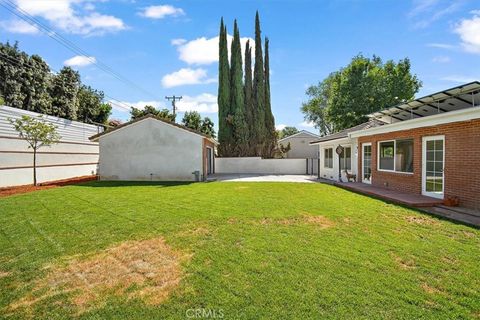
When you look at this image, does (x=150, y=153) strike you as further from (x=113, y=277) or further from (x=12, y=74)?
(x=12, y=74)

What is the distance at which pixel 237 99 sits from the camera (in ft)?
93.2

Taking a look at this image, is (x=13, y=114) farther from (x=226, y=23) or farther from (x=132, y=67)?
(x=226, y=23)

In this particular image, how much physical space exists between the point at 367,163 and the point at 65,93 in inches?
1132

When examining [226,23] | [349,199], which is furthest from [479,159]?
[226,23]

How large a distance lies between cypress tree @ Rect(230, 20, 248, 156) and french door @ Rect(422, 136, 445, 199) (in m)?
19.2

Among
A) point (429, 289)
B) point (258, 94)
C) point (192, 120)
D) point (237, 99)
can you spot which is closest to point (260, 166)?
point (237, 99)

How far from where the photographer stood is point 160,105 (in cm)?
3672

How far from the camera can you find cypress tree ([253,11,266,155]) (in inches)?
1130

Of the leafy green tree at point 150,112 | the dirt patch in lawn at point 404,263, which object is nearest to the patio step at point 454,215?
the dirt patch in lawn at point 404,263

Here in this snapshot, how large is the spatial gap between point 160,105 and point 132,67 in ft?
44.6

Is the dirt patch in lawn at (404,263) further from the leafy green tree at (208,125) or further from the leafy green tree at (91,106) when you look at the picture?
the leafy green tree at (208,125)

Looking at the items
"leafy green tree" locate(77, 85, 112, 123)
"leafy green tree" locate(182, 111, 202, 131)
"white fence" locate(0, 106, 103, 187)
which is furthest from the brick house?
"leafy green tree" locate(77, 85, 112, 123)

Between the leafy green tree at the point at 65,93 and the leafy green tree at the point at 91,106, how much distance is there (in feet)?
3.98

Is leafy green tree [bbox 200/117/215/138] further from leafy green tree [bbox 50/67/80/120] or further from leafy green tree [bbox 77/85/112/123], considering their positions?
leafy green tree [bbox 50/67/80/120]
